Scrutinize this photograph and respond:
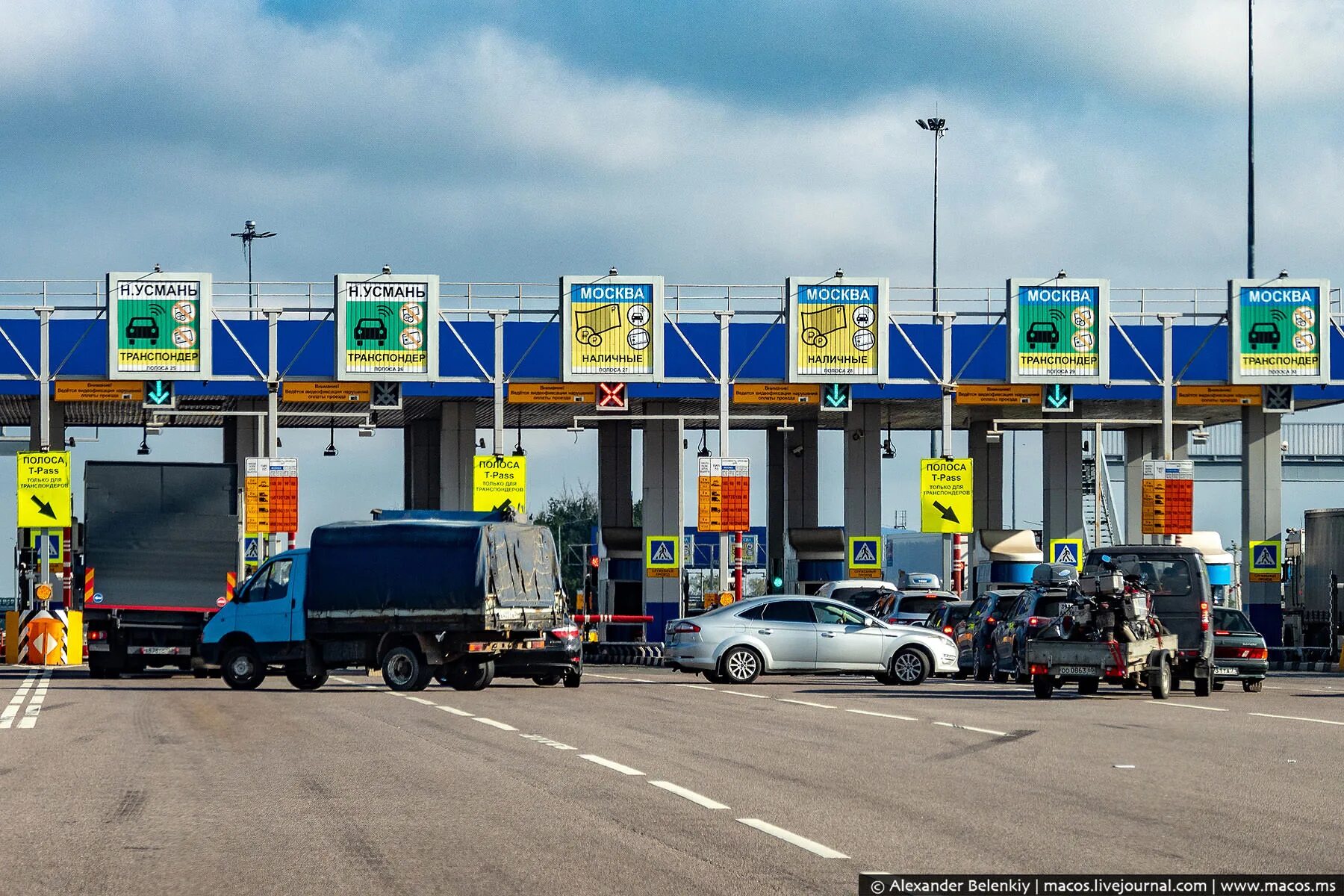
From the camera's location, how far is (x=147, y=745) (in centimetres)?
A: 1752

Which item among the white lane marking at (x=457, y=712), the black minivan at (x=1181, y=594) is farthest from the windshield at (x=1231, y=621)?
the white lane marking at (x=457, y=712)

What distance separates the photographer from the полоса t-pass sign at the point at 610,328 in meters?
44.3

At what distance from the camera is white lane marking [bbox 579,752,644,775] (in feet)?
47.8

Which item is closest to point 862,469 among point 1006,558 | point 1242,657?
point 1006,558

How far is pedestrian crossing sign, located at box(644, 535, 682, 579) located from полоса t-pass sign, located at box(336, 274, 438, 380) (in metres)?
8.18

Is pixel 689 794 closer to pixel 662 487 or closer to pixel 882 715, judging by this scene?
pixel 882 715

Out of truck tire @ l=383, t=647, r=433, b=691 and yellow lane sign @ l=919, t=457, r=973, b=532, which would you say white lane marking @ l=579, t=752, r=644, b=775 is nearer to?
truck tire @ l=383, t=647, r=433, b=691

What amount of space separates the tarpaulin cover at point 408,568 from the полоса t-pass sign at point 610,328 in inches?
636

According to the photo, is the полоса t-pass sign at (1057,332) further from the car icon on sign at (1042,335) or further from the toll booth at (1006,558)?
the toll booth at (1006,558)

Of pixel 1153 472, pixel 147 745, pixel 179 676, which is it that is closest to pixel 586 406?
pixel 1153 472

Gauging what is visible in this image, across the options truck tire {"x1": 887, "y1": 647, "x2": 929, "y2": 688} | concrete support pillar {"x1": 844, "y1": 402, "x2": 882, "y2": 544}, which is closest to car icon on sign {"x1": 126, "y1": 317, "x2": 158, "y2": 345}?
truck tire {"x1": 887, "y1": 647, "x2": 929, "y2": 688}

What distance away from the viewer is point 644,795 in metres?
12.9

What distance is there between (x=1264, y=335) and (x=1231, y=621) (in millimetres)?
16133

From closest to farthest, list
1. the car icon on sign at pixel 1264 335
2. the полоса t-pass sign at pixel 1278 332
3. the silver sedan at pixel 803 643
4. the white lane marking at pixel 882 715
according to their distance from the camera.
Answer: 1. the white lane marking at pixel 882 715
2. the silver sedan at pixel 803 643
3. the полоса t-pass sign at pixel 1278 332
4. the car icon on sign at pixel 1264 335
